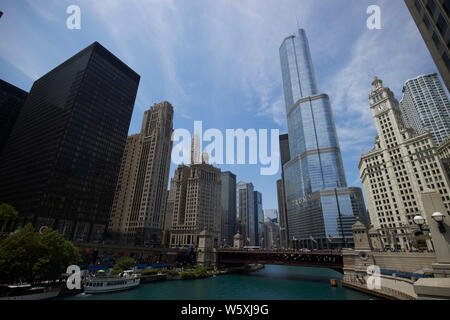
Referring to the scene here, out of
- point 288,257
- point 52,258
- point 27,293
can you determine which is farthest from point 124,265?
point 288,257

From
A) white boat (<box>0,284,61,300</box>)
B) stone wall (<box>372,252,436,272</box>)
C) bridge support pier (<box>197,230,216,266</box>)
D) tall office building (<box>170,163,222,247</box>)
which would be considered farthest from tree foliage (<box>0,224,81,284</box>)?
tall office building (<box>170,163,222,247</box>)

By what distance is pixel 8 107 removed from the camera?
142 metres

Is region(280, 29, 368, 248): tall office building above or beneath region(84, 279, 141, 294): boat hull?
above

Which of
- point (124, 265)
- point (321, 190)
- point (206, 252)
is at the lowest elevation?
point (124, 265)

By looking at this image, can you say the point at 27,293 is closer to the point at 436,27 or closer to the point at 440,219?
the point at 440,219

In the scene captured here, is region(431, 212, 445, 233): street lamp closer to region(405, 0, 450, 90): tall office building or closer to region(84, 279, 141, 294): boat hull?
region(405, 0, 450, 90): tall office building

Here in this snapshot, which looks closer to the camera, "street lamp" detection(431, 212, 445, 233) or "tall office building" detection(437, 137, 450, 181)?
"street lamp" detection(431, 212, 445, 233)

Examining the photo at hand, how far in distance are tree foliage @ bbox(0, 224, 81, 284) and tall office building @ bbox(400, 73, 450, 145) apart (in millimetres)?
209566

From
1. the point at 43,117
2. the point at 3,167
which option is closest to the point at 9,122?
the point at 3,167

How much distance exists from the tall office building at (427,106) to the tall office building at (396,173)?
83.4 m

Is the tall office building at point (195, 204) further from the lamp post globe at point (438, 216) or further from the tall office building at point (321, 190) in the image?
the lamp post globe at point (438, 216)

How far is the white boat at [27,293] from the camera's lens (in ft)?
104

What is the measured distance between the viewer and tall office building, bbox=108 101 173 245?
4916 inches

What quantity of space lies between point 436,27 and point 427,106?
195607 millimetres
